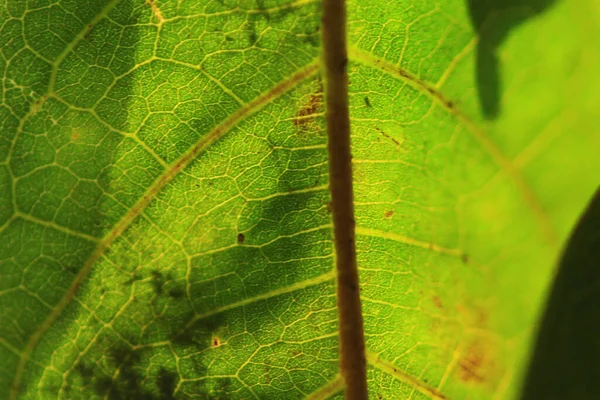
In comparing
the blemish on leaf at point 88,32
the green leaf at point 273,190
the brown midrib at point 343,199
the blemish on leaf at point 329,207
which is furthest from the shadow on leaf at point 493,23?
the blemish on leaf at point 88,32

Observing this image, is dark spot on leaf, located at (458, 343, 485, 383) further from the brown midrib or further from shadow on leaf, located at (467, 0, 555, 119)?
shadow on leaf, located at (467, 0, 555, 119)

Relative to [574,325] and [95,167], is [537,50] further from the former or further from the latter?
[95,167]

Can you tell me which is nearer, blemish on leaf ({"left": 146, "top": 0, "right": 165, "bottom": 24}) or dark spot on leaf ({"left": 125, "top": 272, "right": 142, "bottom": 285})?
blemish on leaf ({"left": 146, "top": 0, "right": 165, "bottom": 24})

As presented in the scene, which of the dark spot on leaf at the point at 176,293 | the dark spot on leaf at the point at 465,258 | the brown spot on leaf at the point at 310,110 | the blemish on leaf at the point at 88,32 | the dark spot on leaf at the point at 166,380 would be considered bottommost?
the dark spot on leaf at the point at 166,380

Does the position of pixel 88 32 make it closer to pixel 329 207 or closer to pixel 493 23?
pixel 329 207

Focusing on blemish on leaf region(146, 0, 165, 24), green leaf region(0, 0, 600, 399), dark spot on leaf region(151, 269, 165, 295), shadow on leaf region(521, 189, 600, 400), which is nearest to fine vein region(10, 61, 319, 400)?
green leaf region(0, 0, 600, 399)

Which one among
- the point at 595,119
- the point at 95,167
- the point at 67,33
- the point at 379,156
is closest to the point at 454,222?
the point at 379,156

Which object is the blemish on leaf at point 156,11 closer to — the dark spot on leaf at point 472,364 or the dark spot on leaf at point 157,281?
the dark spot on leaf at point 157,281
